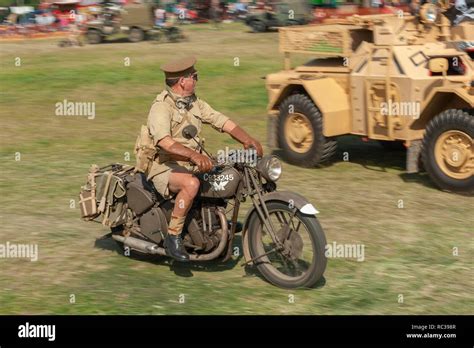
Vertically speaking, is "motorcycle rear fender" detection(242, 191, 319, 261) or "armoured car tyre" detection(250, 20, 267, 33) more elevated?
"motorcycle rear fender" detection(242, 191, 319, 261)

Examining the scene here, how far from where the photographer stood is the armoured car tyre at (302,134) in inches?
428

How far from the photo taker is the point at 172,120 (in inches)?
264

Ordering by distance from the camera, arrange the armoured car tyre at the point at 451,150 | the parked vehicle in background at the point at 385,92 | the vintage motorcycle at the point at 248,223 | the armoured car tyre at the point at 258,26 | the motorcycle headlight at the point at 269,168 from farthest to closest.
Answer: the armoured car tyre at the point at 258,26 < the parked vehicle in background at the point at 385,92 < the armoured car tyre at the point at 451,150 < the motorcycle headlight at the point at 269,168 < the vintage motorcycle at the point at 248,223

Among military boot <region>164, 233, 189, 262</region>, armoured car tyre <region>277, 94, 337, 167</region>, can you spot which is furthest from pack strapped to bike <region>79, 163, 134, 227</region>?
armoured car tyre <region>277, 94, 337, 167</region>

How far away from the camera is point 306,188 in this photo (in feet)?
32.8

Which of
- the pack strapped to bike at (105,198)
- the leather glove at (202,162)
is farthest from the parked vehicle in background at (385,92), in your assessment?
the leather glove at (202,162)

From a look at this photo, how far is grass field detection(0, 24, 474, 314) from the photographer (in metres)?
6.23

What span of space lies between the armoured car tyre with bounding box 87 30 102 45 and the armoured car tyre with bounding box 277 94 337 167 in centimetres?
1594

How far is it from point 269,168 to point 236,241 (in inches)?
64.6

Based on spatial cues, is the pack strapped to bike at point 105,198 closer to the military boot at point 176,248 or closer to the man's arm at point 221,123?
the military boot at point 176,248

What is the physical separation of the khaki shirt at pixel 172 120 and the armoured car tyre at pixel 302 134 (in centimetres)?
404

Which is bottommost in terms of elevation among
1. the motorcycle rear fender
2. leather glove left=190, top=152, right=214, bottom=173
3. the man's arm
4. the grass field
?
the grass field

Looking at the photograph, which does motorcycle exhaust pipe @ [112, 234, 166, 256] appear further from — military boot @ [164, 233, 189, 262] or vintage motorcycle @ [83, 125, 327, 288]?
military boot @ [164, 233, 189, 262]
